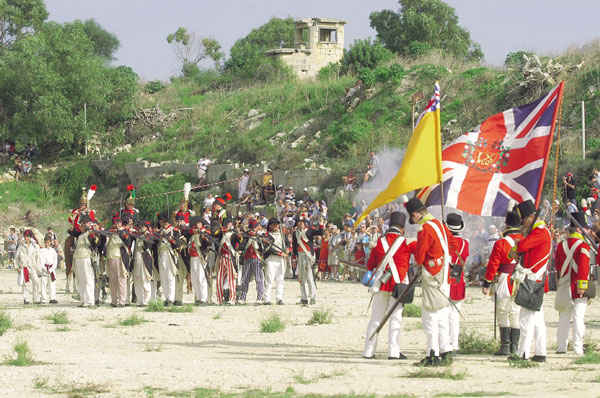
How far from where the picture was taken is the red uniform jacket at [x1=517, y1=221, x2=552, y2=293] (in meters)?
11.0

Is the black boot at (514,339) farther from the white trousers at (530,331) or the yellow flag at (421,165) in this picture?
the yellow flag at (421,165)

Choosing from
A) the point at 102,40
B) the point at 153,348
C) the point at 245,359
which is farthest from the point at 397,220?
the point at 102,40

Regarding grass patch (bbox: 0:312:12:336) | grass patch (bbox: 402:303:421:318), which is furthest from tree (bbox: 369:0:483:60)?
grass patch (bbox: 0:312:12:336)

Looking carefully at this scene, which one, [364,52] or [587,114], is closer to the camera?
[587,114]

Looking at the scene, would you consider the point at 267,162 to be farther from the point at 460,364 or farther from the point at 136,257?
the point at 460,364

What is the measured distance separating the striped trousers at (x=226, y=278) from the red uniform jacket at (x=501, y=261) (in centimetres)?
851

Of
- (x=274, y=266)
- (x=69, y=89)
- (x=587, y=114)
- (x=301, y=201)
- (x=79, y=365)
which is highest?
(x=69, y=89)

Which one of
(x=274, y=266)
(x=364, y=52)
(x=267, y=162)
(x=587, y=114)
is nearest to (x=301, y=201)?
(x=267, y=162)

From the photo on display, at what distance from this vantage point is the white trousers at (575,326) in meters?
11.7

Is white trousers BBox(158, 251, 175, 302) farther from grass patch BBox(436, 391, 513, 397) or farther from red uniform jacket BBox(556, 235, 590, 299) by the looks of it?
grass patch BBox(436, 391, 513, 397)

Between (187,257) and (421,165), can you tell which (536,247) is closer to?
(421,165)

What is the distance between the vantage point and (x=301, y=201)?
101 feet

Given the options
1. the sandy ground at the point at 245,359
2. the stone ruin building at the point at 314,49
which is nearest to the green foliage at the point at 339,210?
the sandy ground at the point at 245,359

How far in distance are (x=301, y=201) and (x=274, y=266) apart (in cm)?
1174
